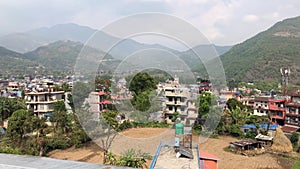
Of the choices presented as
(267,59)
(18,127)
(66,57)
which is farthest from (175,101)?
(66,57)

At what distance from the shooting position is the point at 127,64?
641cm

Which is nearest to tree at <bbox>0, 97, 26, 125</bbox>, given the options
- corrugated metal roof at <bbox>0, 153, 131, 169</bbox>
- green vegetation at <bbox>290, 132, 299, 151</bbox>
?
green vegetation at <bbox>290, 132, 299, 151</bbox>

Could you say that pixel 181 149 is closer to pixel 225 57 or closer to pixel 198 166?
pixel 198 166

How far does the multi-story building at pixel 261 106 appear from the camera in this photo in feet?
41.0

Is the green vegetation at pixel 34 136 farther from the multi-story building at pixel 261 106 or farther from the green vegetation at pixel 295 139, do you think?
the multi-story building at pixel 261 106

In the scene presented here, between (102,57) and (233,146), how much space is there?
4.75 metres

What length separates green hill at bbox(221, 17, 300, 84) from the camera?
2856 cm

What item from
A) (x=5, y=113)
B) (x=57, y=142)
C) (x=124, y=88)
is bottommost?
(x=57, y=142)

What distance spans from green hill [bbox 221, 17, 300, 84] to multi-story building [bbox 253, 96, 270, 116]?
16.1m

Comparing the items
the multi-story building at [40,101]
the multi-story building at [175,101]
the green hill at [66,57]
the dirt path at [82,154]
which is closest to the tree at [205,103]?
the multi-story building at [175,101]

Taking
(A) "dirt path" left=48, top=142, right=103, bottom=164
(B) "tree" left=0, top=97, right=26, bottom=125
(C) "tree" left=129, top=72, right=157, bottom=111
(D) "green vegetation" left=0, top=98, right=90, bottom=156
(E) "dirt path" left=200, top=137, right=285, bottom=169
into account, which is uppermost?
(C) "tree" left=129, top=72, right=157, bottom=111

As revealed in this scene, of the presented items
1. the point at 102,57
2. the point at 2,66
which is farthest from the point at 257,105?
the point at 2,66

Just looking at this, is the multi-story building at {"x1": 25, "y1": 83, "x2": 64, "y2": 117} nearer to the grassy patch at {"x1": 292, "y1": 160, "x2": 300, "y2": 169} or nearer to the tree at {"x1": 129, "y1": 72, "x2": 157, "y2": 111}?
the tree at {"x1": 129, "y1": 72, "x2": 157, "y2": 111}

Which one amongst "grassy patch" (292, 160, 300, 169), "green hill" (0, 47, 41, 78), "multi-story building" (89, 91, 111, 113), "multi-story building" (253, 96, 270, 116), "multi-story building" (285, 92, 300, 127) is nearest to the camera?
"grassy patch" (292, 160, 300, 169)
